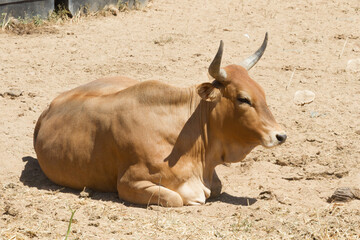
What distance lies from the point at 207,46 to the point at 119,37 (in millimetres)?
1472

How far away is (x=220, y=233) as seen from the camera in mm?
5469

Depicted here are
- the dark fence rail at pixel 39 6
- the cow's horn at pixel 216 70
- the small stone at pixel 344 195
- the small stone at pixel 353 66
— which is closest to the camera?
the cow's horn at pixel 216 70

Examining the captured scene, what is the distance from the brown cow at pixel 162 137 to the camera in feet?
20.2

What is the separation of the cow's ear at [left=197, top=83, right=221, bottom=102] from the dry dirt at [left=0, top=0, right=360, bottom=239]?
0.95m


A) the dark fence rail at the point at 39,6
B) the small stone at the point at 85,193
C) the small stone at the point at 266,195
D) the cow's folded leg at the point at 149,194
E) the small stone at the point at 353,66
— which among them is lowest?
the small stone at the point at 266,195

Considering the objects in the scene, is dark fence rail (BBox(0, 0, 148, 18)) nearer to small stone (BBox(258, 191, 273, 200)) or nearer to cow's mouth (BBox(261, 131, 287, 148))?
small stone (BBox(258, 191, 273, 200))

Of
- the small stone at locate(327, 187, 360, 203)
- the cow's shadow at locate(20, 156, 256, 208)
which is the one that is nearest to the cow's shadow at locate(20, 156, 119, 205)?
the cow's shadow at locate(20, 156, 256, 208)

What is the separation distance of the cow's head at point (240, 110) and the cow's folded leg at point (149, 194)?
763 mm

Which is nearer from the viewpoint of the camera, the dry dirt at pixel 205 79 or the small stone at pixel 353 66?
the dry dirt at pixel 205 79

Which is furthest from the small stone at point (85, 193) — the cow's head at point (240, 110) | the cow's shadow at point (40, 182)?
the cow's head at point (240, 110)

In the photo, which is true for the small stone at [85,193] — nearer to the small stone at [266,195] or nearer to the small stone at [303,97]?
the small stone at [266,195]

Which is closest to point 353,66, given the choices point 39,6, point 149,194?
point 149,194

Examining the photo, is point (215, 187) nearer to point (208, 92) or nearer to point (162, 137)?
point (162, 137)

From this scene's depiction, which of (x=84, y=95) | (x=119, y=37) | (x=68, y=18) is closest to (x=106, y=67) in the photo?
(x=119, y=37)
